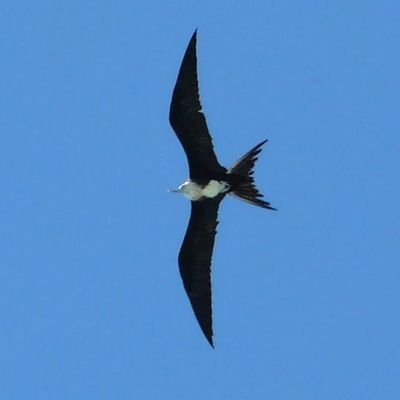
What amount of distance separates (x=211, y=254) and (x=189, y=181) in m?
0.87

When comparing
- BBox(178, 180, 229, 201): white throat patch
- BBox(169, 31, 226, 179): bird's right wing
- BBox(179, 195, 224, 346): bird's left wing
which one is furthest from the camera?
BBox(179, 195, 224, 346): bird's left wing

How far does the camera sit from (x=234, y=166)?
18.9 m

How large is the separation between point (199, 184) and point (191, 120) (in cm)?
90

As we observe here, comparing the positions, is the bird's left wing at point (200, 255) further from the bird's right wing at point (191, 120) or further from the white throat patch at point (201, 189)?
the bird's right wing at point (191, 120)

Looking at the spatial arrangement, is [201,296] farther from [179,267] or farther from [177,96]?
[177,96]

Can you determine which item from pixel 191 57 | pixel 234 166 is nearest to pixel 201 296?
pixel 234 166

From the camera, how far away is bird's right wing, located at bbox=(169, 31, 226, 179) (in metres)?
18.7

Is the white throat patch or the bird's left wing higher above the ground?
the white throat patch

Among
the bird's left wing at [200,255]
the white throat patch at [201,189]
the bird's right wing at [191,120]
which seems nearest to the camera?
the bird's right wing at [191,120]

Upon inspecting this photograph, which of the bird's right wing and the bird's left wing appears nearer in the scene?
the bird's right wing

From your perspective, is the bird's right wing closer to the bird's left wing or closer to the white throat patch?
the white throat patch

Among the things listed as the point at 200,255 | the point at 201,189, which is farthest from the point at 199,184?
the point at 200,255

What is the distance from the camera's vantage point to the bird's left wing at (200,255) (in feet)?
63.7

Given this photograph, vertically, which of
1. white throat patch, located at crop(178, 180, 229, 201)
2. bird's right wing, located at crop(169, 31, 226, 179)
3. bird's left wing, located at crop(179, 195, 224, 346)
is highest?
bird's right wing, located at crop(169, 31, 226, 179)
